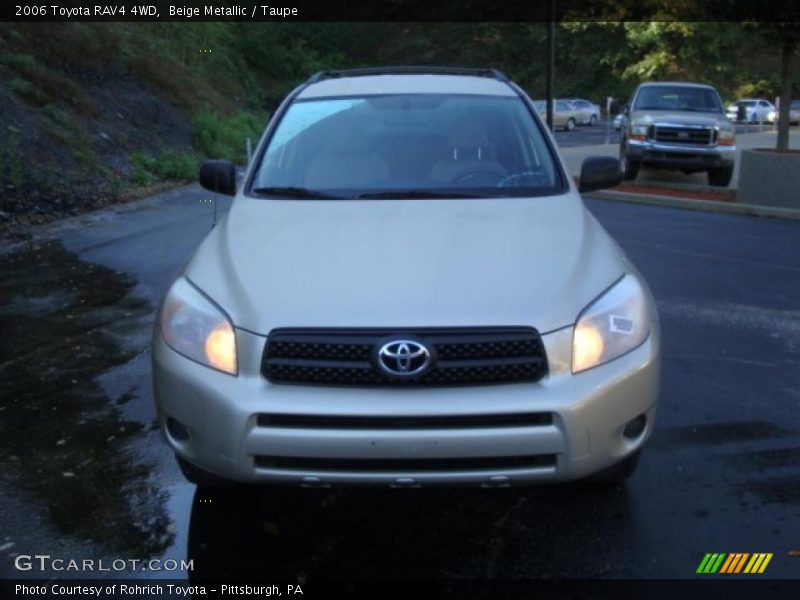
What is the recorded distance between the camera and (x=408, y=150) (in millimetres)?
4762

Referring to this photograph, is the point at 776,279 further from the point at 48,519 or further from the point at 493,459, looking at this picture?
the point at 48,519

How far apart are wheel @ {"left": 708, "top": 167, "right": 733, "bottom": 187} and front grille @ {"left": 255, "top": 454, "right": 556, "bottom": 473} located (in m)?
14.1

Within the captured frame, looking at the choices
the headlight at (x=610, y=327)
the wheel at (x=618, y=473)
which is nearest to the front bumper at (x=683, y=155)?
the wheel at (x=618, y=473)

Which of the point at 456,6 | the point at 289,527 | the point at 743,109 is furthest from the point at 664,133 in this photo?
the point at 456,6

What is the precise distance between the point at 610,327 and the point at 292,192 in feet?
6.03

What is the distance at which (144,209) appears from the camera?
13.8 metres

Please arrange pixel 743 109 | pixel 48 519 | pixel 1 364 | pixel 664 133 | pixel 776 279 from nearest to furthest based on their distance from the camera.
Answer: pixel 48 519
pixel 1 364
pixel 776 279
pixel 664 133
pixel 743 109

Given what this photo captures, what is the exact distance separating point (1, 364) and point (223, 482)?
3.09 meters

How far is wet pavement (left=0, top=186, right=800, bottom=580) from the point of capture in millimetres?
3520

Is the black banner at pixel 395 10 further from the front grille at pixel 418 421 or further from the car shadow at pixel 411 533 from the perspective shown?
Answer: the front grille at pixel 418 421

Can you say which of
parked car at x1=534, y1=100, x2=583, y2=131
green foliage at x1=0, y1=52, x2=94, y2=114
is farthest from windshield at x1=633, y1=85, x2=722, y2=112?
parked car at x1=534, y1=100, x2=583, y2=131

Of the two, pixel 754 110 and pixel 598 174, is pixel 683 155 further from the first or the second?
pixel 754 110

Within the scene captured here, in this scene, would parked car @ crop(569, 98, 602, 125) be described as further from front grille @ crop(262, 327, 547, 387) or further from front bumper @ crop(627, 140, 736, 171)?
front grille @ crop(262, 327, 547, 387)

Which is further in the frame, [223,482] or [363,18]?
[363,18]
